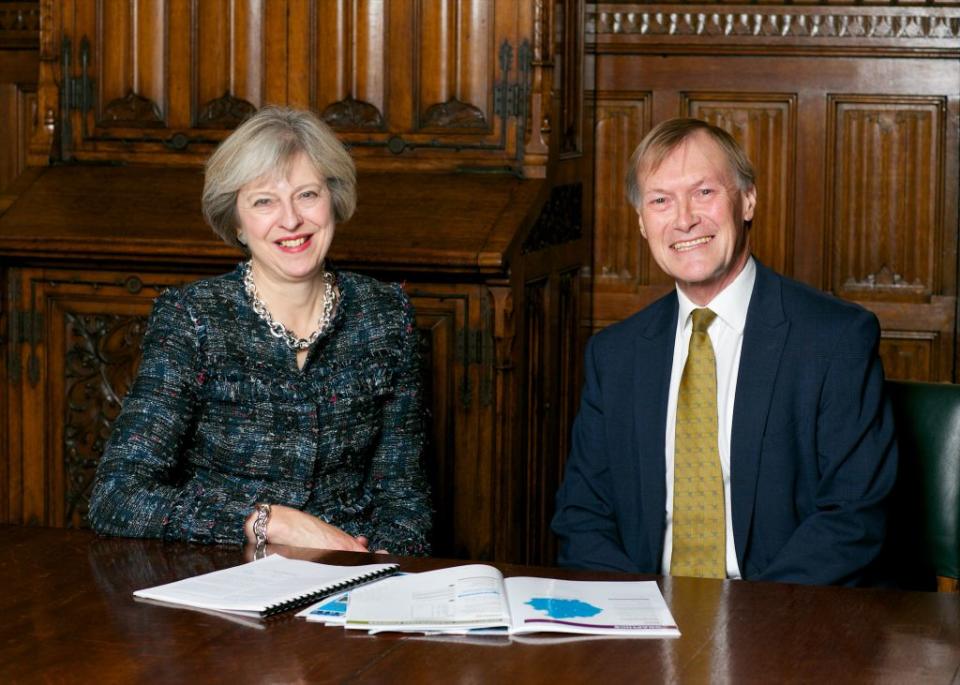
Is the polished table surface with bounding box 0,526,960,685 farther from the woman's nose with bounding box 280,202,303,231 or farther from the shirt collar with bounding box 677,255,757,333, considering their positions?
the woman's nose with bounding box 280,202,303,231

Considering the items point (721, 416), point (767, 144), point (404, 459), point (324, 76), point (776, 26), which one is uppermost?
point (776, 26)

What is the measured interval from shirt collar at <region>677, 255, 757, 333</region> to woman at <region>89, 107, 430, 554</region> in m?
0.62

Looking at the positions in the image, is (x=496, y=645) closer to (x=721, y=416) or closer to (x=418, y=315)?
(x=721, y=416)

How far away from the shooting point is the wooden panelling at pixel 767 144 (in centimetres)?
416

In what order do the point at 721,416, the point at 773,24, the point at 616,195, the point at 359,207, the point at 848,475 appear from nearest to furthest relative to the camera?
1. the point at 848,475
2. the point at 721,416
3. the point at 359,207
4. the point at 773,24
5. the point at 616,195

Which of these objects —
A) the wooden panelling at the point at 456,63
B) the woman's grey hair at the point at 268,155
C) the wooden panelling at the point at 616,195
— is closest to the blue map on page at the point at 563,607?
the woman's grey hair at the point at 268,155

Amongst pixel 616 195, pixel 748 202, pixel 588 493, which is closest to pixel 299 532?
pixel 588 493

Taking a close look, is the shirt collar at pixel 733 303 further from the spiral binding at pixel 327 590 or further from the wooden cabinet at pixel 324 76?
the wooden cabinet at pixel 324 76

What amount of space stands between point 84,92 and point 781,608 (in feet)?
9.61

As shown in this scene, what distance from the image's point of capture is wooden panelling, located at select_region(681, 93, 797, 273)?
416 centimetres

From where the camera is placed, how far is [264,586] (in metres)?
1.90

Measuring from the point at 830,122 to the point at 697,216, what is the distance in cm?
190

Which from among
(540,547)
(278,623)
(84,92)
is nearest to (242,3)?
(84,92)

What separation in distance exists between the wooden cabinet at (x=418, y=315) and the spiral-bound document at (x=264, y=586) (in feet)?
4.65
